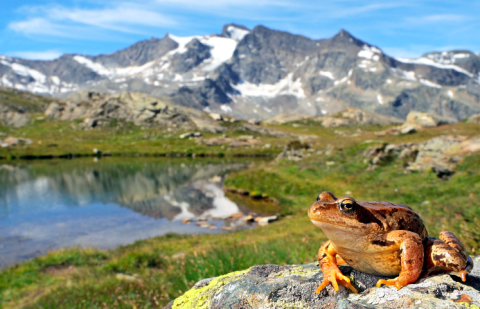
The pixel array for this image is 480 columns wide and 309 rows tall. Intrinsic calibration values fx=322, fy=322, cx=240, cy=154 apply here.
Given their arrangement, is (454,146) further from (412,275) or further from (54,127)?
(54,127)

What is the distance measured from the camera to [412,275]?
2.89m

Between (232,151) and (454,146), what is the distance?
67498mm

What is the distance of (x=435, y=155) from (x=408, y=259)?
3164cm

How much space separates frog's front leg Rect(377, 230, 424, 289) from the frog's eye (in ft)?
1.51

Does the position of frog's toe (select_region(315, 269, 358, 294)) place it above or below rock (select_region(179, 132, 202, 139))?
above

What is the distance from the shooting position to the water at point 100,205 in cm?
2599

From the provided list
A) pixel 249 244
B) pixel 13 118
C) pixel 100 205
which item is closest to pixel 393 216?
pixel 249 244

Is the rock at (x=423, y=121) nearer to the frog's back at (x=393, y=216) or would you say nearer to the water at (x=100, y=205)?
the water at (x=100, y=205)

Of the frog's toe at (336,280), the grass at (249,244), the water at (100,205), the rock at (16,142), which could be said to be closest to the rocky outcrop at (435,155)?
the grass at (249,244)

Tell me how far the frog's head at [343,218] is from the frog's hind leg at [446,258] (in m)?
0.69

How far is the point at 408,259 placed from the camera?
2.92 m

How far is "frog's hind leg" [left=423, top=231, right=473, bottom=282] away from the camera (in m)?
2.97

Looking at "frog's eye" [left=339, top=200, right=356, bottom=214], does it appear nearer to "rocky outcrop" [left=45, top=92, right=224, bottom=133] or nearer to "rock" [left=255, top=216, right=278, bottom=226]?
"rock" [left=255, top=216, right=278, bottom=226]

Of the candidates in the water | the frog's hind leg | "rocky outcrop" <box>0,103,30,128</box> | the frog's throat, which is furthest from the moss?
"rocky outcrop" <box>0,103,30,128</box>
